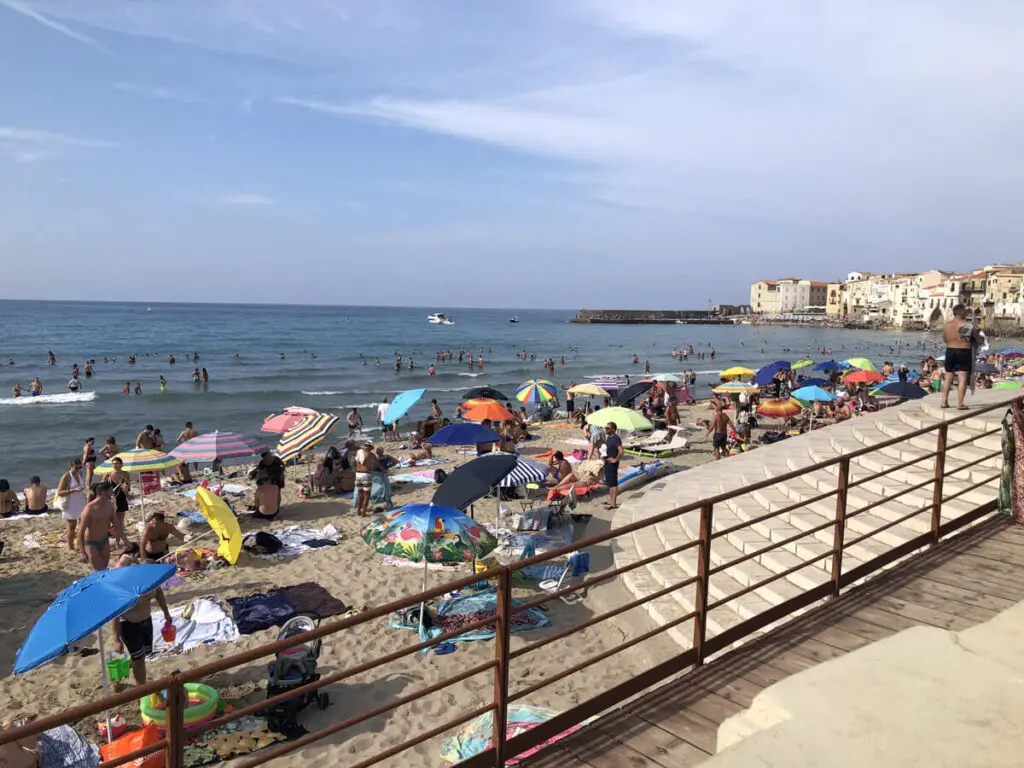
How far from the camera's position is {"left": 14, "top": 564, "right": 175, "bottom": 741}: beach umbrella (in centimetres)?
520

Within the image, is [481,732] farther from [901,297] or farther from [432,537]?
[901,297]

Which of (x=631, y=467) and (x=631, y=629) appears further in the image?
(x=631, y=467)

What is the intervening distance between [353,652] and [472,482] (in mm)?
2637

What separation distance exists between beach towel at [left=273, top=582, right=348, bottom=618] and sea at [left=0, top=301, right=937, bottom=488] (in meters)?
14.5

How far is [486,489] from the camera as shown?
364 inches

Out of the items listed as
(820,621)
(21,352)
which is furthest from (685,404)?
(21,352)

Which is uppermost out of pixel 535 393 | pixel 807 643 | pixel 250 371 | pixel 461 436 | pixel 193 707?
pixel 807 643

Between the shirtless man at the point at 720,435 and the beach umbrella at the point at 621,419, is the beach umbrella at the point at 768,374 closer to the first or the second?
the shirtless man at the point at 720,435

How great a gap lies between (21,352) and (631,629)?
66020mm

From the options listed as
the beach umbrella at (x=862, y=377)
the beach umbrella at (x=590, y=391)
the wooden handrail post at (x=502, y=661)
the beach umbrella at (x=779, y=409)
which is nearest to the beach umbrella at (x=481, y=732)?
the wooden handrail post at (x=502, y=661)

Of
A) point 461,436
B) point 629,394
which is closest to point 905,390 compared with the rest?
point 629,394

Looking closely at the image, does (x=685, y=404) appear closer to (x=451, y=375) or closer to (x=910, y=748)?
(x=451, y=375)

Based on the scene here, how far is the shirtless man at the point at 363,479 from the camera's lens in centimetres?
1331

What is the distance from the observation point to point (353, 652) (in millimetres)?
7816
